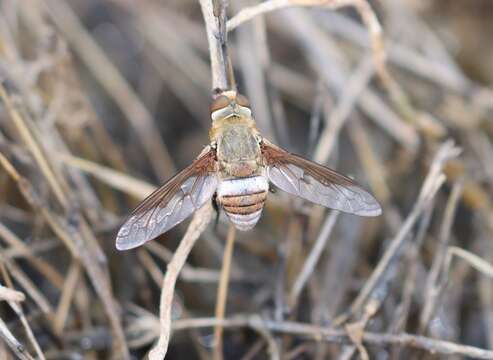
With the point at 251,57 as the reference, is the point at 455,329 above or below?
below

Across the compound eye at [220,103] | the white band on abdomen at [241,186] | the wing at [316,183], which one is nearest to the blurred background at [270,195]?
the wing at [316,183]

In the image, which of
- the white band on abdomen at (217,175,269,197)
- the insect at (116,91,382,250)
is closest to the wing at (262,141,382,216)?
the insect at (116,91,382,250)

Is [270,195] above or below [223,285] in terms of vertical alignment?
above

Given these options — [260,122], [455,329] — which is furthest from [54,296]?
[455,329]

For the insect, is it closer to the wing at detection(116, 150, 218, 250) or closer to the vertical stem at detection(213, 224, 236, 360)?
the wing at detection(116, 150, 218, 250)

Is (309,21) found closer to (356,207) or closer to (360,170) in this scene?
(360,170)

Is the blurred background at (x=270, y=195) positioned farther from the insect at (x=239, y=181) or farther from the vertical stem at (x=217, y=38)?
the vertical stem at (x=217, y=38)

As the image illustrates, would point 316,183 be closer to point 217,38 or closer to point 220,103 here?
point 220,103

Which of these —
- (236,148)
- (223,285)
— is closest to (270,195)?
(223,285)
